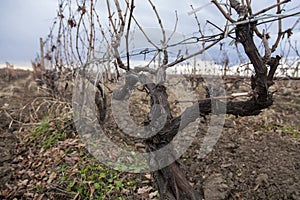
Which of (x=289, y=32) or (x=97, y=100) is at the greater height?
(x=289, y=32)

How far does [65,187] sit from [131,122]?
1121 millimetres

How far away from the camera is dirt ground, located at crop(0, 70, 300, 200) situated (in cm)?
190

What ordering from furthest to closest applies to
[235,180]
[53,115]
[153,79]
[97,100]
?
[53,115] < [97,100] < [235,180] < [153,79]

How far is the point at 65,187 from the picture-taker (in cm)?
212

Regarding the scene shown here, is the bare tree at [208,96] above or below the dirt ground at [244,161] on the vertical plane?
above

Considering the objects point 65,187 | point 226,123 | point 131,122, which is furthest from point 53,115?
point 226,123

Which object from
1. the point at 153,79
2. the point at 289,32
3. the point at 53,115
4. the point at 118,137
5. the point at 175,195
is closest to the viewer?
the point at 289,32

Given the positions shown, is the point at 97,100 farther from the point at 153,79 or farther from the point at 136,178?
the point at 153,79

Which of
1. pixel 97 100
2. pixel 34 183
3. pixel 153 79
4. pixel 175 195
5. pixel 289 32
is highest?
pixel 289 32

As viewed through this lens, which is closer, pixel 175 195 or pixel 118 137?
pixel 175 195

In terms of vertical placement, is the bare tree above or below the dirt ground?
above

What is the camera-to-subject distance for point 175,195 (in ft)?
4.91

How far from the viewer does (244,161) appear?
2.21m

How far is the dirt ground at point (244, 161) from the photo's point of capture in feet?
6.24
